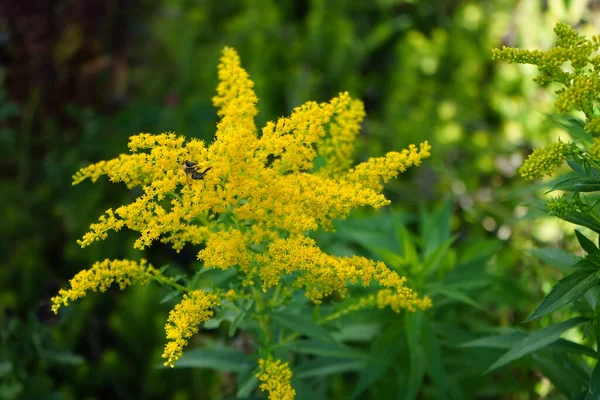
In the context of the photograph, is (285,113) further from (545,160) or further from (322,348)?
(545,160)

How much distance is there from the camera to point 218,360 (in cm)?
254

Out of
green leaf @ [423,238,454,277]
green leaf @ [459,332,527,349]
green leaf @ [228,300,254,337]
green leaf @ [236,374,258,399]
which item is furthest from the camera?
green leaf @ [423,238,454,277]

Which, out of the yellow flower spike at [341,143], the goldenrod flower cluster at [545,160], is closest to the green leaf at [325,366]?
the yellow flower spike at [341,143]

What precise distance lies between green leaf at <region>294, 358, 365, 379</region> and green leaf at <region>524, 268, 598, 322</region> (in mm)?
920

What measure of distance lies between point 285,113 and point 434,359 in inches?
130

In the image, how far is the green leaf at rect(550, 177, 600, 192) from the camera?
1939 millimetres

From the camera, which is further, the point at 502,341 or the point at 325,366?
the point at 325,366

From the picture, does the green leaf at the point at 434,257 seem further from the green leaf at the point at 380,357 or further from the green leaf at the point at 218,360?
the green leaf at the point at 218,360

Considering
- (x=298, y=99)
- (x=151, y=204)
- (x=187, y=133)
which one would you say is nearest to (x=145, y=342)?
(x=187, y=133)

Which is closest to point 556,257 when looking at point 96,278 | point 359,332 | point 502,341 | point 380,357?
point 502,341

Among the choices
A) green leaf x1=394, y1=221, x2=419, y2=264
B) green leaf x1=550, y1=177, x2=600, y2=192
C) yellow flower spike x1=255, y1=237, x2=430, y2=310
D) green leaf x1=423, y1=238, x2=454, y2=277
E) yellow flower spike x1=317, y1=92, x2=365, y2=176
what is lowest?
yellow flower spike x1=255, y1=237, x2=430, y2=310

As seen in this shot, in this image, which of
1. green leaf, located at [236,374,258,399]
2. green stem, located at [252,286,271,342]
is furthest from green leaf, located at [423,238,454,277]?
green leaf, located at [236,374,258,399]

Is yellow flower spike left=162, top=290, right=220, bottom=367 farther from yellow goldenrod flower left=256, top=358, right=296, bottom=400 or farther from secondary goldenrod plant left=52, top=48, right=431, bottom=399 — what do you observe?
yellow goldenrod flower left=256, top=358, right=296, bottom=400

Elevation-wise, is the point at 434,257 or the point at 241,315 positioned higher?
the point at 434,257
